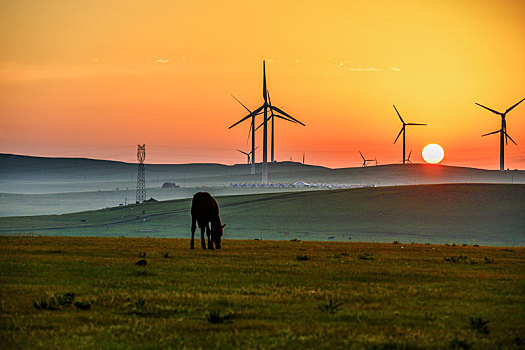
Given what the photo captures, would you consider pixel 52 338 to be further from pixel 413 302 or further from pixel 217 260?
pixel 217 260

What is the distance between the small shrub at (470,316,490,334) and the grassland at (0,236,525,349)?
0.10ft

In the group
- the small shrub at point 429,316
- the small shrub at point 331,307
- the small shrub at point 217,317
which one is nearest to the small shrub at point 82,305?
the small shrub at point 217,317

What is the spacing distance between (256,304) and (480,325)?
16.4ft

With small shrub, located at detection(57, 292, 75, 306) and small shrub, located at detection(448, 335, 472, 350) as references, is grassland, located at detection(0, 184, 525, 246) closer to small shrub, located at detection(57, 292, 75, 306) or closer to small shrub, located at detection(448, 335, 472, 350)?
small shrub, located at detection(57, 292, 75, 306)

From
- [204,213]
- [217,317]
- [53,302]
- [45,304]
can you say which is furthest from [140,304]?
[204,213]

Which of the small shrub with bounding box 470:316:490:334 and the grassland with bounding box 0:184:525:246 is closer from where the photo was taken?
the small shrub with bounding box 470:316:490:334

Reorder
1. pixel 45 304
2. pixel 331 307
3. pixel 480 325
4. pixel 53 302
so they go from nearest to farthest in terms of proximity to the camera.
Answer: pixel 480 325
pixel 45 304
pixel 331 307
pixel 53 302

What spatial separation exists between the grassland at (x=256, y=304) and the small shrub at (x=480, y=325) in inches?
1.2

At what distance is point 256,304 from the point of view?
16.6m

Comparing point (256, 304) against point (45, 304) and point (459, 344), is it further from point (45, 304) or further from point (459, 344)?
point (459, 344)

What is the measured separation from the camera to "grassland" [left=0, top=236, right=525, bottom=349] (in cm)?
1293

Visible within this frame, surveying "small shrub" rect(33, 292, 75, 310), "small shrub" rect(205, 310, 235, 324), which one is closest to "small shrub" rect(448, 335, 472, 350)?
"small shrub" rect(205, 310, 235, 324)

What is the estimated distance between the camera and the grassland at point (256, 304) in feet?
42.4

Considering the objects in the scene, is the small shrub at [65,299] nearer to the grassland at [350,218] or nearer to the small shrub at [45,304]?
the small shrub at [45,304]
